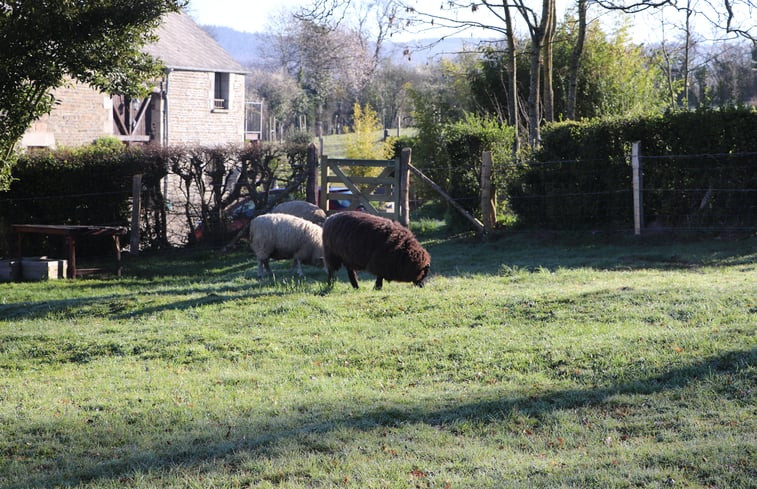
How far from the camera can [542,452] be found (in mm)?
5508

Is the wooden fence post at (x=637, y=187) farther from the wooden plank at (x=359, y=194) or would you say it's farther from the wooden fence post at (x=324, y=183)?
the wooden fence post at (x=324, y=183)

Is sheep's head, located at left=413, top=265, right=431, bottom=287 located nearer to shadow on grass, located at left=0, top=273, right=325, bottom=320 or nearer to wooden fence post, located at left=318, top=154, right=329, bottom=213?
shadow on grass, located at left=0, top=273, right=325, bottom=320

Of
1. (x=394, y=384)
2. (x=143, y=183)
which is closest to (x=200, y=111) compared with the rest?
(x=143, y=183)

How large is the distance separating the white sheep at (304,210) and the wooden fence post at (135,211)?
113 inches

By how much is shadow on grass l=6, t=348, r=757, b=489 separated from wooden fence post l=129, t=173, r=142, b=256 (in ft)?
36.0

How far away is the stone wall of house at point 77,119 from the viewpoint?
2678cm

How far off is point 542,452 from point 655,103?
854 inches

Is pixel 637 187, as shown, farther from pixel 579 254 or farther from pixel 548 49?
pixel 548 49

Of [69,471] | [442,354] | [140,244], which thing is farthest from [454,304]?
[140,244]

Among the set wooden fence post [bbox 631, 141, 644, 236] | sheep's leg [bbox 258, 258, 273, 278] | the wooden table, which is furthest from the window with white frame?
wooden fence post [bbox 631, 141, 644, 236]

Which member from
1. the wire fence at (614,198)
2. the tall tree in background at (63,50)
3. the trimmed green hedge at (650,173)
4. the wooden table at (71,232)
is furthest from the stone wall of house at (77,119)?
the trimmed green hedge at (650,173)

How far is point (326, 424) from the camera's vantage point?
621cm

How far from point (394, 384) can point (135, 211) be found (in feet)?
36.4

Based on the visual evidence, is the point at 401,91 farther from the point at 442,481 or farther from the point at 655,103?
the point at 442,481
